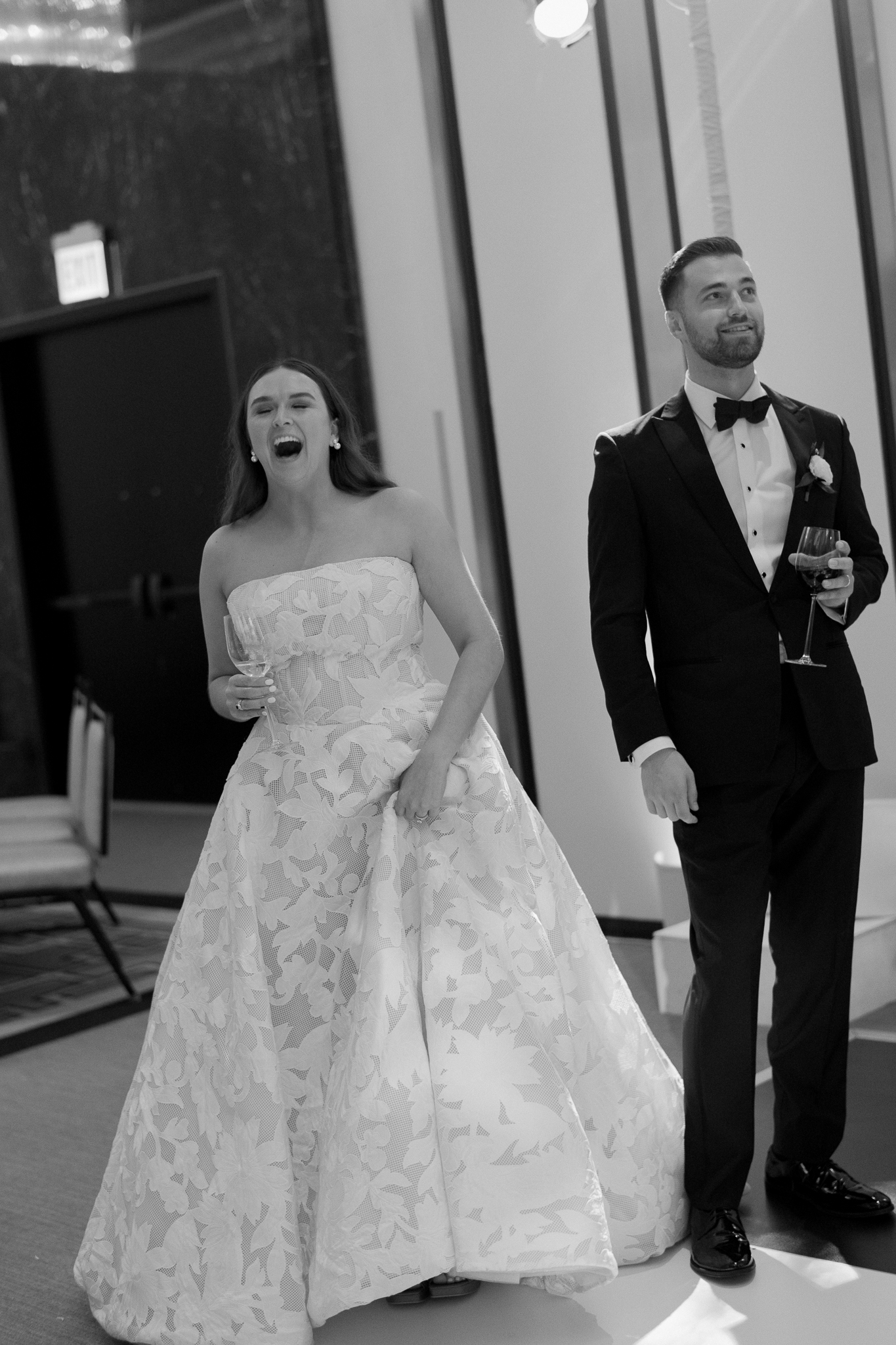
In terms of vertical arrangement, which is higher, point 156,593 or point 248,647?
point 156,593

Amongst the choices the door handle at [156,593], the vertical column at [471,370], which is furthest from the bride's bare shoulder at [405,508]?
the door handle at [156,593]

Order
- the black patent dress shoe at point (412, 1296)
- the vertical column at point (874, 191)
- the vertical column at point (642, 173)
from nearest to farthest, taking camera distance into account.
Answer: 1. the black patent dress shoe at point (412, 1296)
2. the vertical column at point (874, 191)
3. the vertical column at point (642, 173)

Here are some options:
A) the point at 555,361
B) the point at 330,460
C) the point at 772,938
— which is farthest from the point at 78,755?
the point at 772,938

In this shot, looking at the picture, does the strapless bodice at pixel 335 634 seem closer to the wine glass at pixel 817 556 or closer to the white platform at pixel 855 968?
the wine glass at pixel 817 556

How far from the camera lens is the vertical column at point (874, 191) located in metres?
3.87

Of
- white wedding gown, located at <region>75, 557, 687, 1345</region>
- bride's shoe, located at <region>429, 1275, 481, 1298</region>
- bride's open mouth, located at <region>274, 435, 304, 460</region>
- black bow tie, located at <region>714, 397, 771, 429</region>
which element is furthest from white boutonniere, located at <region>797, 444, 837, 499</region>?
bride's shoe, located at <region>429, 1275, 481, 1298</region>

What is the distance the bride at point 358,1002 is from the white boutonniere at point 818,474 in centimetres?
60

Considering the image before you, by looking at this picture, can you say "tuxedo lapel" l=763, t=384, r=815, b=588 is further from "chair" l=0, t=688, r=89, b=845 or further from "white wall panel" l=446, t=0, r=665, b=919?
"chair" l=0, t=688, r=89, b=845

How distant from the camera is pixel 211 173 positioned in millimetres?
5703

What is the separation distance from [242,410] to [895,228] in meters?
2.06

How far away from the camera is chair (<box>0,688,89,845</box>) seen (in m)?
5.12

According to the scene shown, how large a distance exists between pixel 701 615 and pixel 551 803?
8.90 ft

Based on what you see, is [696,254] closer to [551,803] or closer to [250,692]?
[250,692]

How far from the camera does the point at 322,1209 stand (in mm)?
2307
